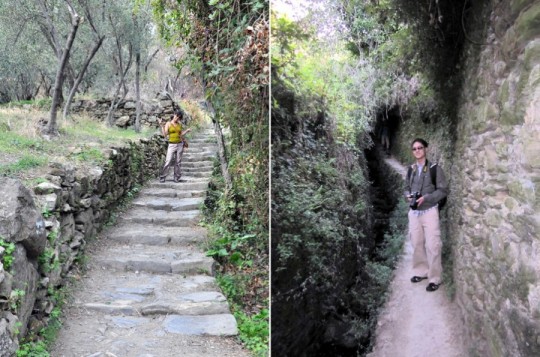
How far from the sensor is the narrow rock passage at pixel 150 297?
12.4 feet

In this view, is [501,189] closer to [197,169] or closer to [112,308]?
[112,308]

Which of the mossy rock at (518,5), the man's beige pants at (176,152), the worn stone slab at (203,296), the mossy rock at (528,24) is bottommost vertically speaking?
the worn stone slab at (203,296)

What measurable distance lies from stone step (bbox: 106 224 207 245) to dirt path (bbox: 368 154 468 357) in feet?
13.7

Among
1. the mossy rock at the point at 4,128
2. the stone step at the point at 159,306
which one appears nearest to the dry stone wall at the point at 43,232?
the stone step at the point at 159,306

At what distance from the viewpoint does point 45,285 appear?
4.00 metres

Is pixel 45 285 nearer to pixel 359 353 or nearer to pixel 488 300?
pixel 359 353

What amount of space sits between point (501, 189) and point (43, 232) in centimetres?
355

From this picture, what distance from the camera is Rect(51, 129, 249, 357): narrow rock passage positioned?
379cm

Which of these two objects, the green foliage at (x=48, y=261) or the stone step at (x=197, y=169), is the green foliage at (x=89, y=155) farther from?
the stone step at (x=197, y=169)

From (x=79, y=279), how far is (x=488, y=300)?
4.22 metres

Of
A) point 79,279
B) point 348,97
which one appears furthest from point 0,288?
point 348,97

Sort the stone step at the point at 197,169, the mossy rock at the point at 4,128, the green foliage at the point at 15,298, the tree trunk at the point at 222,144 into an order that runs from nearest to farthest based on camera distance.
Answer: the green foliage at the point at 15,298, the tree trunk at the point at 222,144, the mossy rock at the point at 4,128, the stone step at the point at 197,169

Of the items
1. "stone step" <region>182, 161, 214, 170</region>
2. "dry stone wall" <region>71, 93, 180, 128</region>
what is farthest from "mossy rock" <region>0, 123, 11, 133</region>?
"dry stone wall" <region>71, 93, 180, 128</region>

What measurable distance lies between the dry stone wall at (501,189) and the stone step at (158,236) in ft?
14.3
